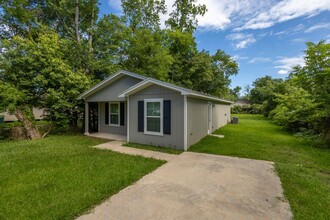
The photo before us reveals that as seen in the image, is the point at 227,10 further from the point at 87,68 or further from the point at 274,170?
the point at 274,170

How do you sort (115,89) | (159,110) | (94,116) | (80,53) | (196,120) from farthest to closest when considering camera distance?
(80,53), (94,116), (115,89), (196,120), (159,110)

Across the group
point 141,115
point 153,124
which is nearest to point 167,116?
point 153,124

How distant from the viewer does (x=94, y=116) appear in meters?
11.7

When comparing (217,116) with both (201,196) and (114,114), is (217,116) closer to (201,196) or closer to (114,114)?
(114,114)

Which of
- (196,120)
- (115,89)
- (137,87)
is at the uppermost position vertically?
(115,89)

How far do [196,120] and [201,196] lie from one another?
498cm

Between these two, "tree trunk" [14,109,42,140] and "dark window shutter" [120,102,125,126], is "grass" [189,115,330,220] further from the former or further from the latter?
"tree trunk" [14,109,42,140]

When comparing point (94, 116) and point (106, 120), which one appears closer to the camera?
point (106, 120)

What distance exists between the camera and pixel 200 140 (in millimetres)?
8812

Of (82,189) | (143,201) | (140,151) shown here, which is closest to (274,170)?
(143,201)

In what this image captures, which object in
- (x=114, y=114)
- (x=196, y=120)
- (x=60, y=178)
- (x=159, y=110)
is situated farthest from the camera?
(x=114, y=114)

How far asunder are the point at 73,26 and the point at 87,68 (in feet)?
17.6

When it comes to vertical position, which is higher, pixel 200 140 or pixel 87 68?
pixel 87 68

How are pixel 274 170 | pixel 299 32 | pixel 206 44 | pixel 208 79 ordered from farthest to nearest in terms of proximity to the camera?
pixel 206 44 → pixel 208 79 → pixel 299 32 → pixel 274 170
